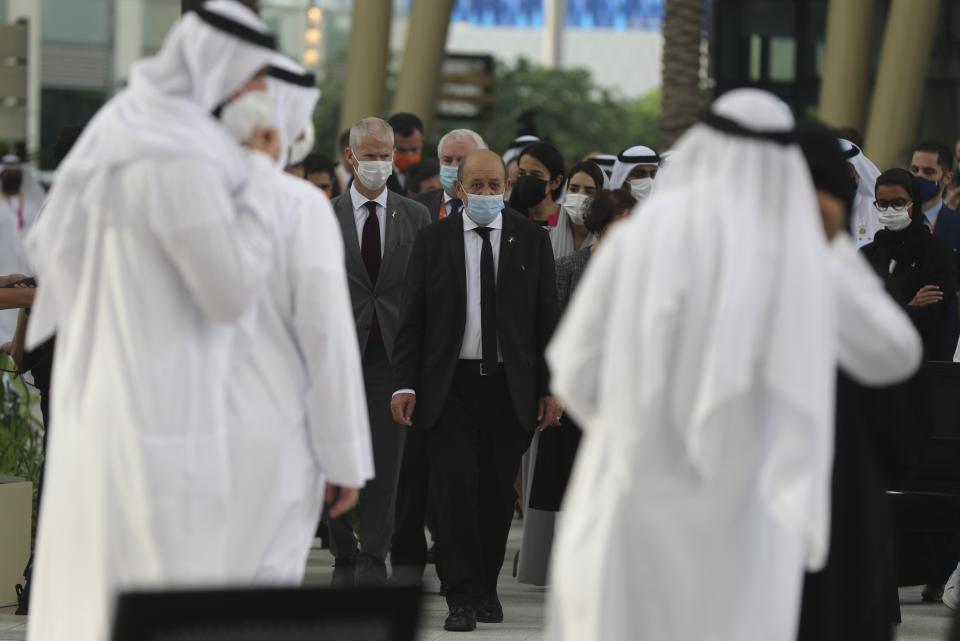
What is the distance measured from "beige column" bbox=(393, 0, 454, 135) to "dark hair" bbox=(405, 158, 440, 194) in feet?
31.9

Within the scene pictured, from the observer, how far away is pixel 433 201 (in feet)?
38.3

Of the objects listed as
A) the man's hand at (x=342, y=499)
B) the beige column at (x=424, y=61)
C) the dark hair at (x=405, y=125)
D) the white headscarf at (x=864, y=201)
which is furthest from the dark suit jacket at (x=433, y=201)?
the beige column at (x=424, y=61)

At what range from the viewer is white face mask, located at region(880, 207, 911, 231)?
1059 cm

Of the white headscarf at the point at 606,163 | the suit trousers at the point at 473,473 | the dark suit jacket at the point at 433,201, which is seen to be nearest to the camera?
the suit trousers at the point at 473,473

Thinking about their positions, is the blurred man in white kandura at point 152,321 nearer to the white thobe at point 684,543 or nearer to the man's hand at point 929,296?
the white thobe at point 684,543

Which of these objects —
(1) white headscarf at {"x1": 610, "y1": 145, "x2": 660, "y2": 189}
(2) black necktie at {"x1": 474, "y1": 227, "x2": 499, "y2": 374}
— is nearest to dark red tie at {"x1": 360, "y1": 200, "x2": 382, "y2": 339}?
(2) black necktie at {"x1": 474, "y1": 227, "x2": 499, "y2": 374}

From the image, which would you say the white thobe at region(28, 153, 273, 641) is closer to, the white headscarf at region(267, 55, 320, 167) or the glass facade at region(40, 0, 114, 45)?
the white headscarf at region(267, 55, 320, 167)

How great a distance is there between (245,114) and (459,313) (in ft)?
12.5

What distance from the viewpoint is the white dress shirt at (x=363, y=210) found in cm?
1052

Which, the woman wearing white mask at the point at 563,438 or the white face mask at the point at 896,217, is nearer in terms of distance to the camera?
the woman wearing white mask at the point at 563,438

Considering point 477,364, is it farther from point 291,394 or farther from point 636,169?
point 291,394

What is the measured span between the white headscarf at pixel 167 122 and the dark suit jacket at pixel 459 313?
12.6 ft

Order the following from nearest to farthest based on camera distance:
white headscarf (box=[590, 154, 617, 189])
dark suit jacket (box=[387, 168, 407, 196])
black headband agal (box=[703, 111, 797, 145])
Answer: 1. black headband agal (box=[703, 111, 797, 145])
2. dark suit jacket (box=[387, 168, 407, 196])
3. white headscarf (box=[590, 154, 617, 189])

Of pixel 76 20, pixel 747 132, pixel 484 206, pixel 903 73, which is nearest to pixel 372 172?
pixel 484 206
